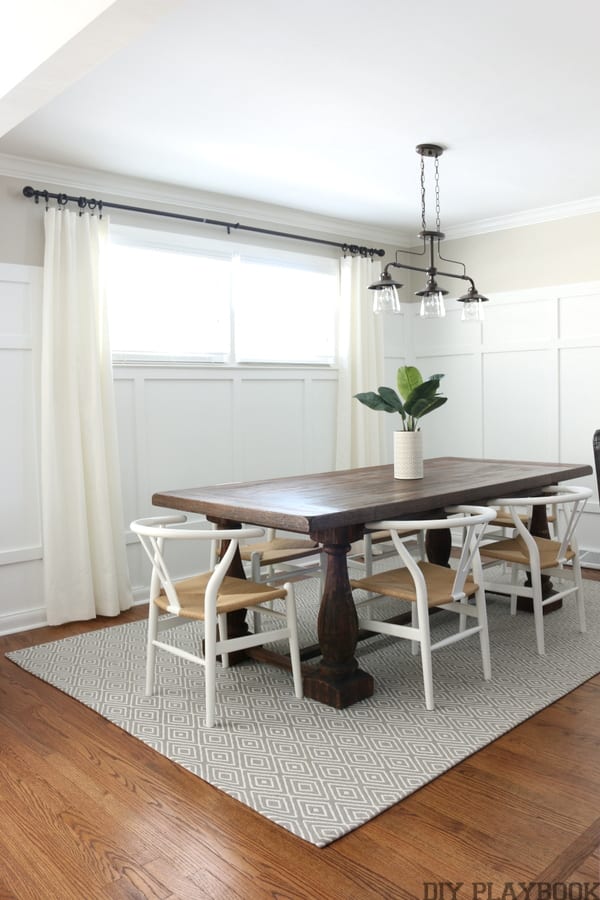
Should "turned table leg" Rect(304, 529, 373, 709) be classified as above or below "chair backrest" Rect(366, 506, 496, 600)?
below

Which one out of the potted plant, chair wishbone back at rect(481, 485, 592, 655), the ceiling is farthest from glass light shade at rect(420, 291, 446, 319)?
chair wishbone back at rect(481, 485, 592, 655)

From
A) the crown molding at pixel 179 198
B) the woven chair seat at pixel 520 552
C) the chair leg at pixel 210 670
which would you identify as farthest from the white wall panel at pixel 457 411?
the chair leg at pixel 210 670

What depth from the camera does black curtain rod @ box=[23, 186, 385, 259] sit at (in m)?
4.19

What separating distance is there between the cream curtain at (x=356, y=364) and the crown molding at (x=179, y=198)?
284mm

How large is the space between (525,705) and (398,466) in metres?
1.40

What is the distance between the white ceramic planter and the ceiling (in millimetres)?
1562

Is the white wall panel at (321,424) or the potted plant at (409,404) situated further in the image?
the white wall panel at (321,424)

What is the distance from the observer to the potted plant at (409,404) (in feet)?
12.2

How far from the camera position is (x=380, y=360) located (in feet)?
19.6

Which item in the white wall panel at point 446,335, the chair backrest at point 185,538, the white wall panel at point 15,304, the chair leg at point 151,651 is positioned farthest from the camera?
the white wall panel at point 446,335

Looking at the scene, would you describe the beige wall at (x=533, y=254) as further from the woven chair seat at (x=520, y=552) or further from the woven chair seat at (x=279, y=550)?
the woven chair seat at (x=279, y=550)

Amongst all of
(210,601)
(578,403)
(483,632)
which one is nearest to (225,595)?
(210,601)

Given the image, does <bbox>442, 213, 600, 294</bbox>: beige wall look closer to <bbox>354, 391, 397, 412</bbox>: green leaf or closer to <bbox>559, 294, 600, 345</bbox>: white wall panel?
<bbox>559, 294, 600, 345</bbox>: white wall panel

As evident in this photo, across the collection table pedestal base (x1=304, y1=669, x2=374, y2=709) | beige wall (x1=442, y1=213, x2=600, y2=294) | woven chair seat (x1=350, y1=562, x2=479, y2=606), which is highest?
beige wall (x1=442, y1=213, x2=600, y2=294)
